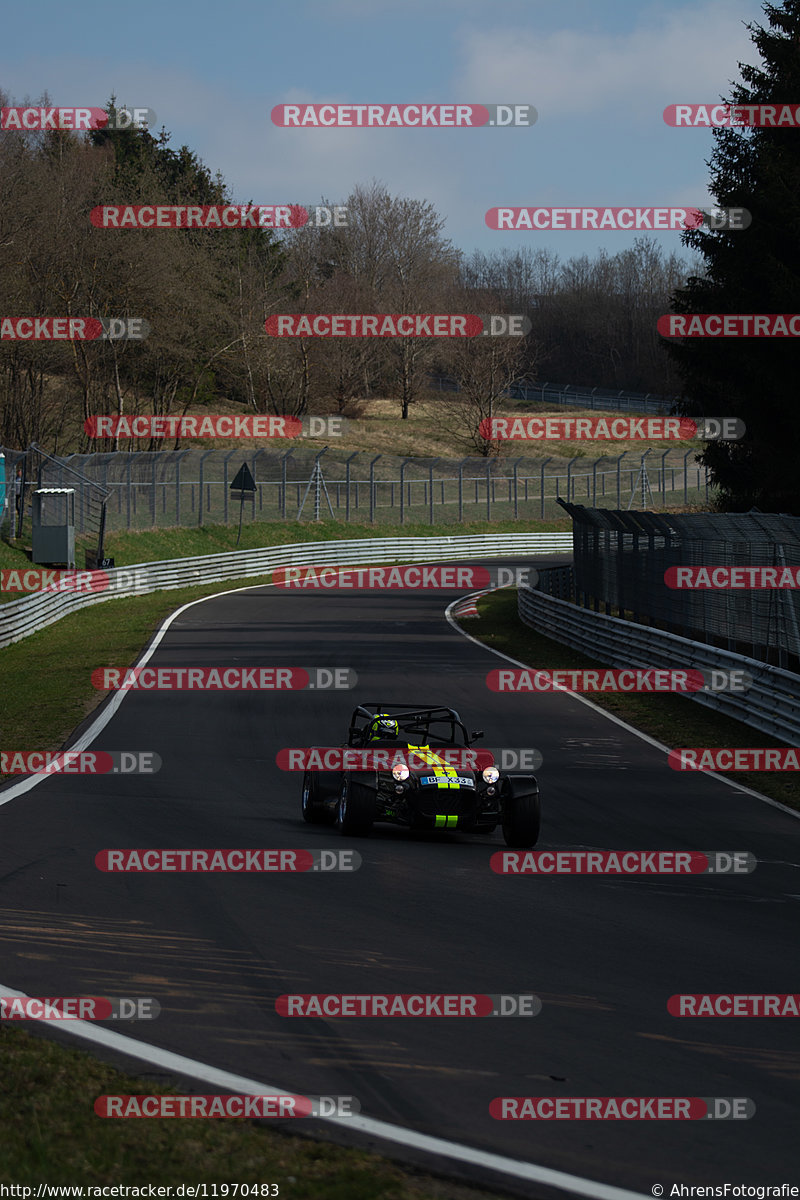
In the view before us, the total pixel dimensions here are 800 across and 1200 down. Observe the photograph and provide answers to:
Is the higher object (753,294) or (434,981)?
(753,294)

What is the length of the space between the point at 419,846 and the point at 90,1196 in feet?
22.1

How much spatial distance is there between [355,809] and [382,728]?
3.13ft

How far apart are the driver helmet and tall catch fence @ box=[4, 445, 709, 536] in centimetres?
2759

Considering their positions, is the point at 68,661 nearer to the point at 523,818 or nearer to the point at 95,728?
the point at 95,728

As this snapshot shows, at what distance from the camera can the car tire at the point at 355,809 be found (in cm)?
1054

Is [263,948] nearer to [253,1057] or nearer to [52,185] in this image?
[253,1057]

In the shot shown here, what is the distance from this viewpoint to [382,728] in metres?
11.3

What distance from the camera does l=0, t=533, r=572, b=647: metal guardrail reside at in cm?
3086

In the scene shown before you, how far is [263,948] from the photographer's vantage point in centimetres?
718

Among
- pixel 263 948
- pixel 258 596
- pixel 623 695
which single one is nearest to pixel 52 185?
pixel 258 596

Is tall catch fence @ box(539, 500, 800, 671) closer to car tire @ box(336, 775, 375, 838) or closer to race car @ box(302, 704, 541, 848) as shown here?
race car @ box(302, 704, 541, 848)

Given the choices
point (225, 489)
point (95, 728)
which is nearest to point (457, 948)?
point (95, 728)

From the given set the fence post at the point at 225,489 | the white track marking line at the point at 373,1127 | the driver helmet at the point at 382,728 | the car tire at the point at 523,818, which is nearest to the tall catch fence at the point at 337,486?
the fence post at the point at 225,489

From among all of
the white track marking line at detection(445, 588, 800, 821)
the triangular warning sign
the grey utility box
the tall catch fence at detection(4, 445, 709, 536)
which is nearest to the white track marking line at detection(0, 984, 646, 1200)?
the white track marking line at detection(445, 588, 800, 821)
